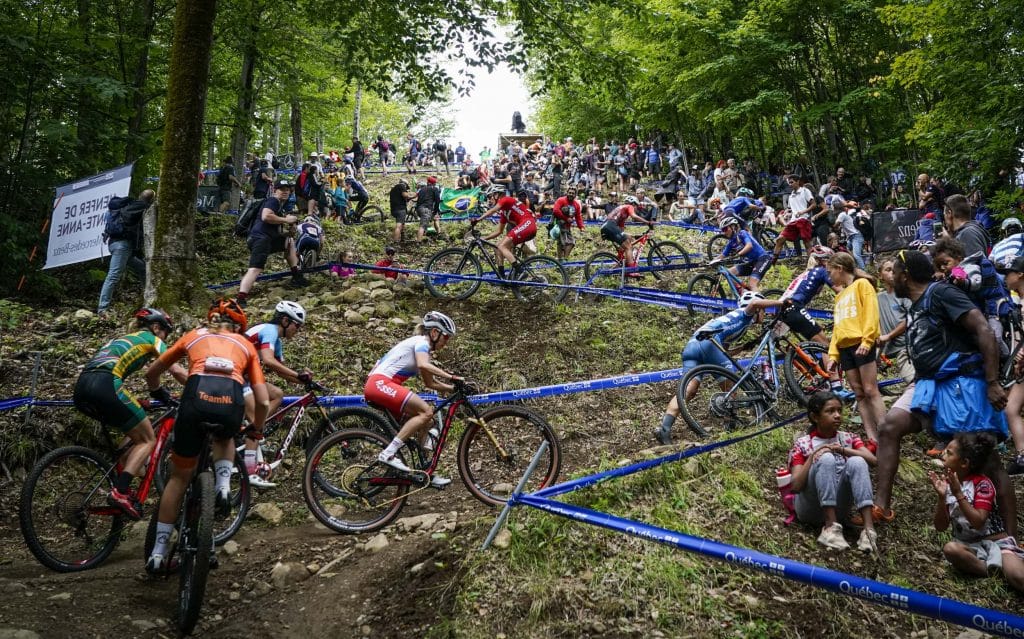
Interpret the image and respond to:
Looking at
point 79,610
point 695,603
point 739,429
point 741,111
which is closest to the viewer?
point 695,603

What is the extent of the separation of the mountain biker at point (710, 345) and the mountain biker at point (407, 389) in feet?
8.21

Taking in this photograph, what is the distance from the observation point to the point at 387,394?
6387mm

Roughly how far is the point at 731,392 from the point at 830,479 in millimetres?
2295

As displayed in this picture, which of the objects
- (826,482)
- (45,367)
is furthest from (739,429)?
(45,367)

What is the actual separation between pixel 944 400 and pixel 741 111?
1916 centimetres

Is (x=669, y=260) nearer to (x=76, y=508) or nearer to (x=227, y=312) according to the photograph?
(x=227, y=312)

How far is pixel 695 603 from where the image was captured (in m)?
4.36

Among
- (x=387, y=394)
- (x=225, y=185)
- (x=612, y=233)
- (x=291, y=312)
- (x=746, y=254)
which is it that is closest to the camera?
(x=387, y=394)

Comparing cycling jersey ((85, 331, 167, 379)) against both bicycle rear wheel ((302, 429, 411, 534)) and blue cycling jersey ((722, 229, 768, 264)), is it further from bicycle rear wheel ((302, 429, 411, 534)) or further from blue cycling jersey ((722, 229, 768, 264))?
blue cycling jersey ((722, 229, 768, 264))

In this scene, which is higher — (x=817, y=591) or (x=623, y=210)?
(x=623, y=210)

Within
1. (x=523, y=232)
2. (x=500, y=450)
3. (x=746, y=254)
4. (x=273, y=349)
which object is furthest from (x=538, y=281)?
(x=500, y=450)

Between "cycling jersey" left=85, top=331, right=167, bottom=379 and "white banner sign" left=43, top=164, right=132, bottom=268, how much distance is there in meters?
5.19

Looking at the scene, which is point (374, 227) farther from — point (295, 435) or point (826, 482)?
point (826, 482)

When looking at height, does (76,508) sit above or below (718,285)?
below
